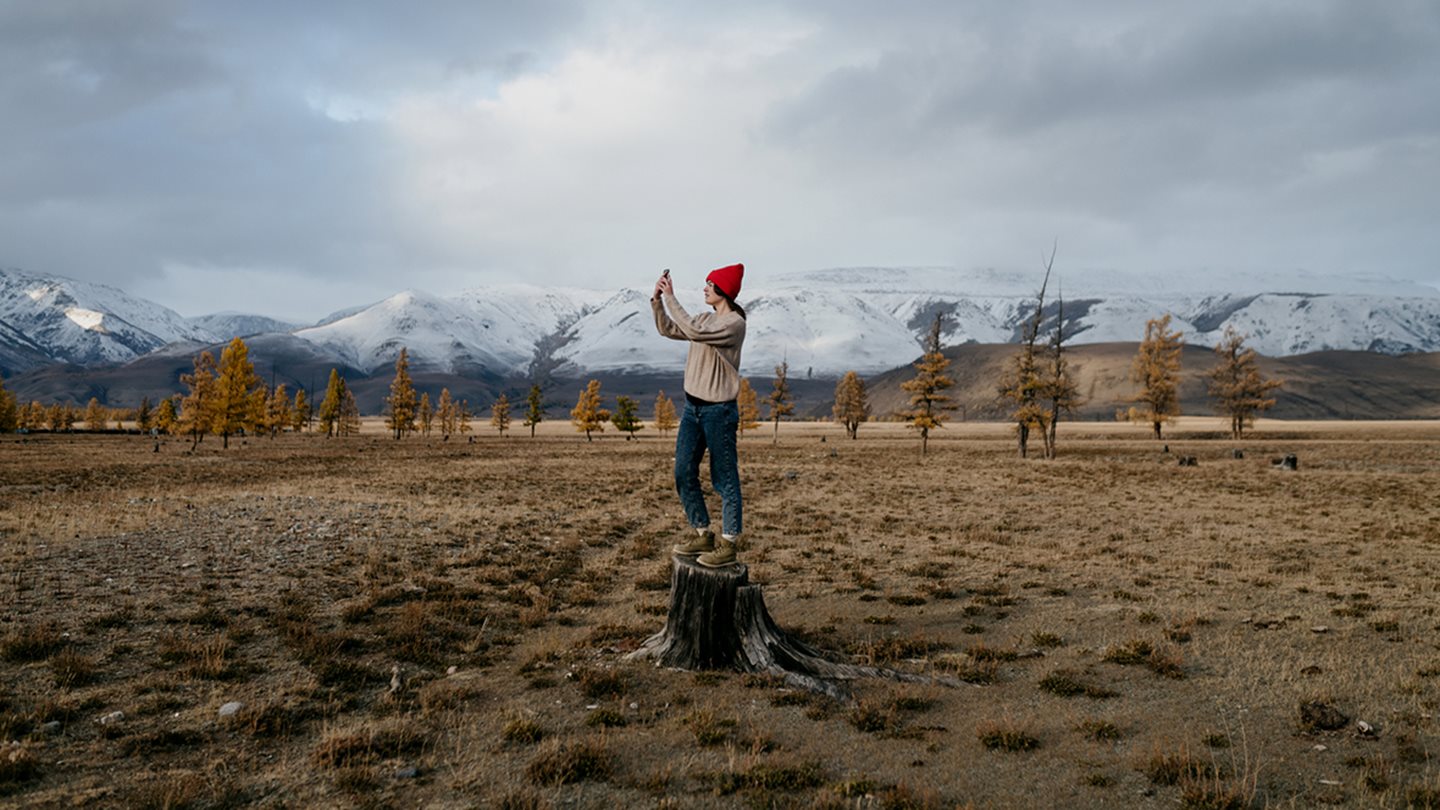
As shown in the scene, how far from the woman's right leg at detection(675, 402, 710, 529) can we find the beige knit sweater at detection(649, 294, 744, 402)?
40cm

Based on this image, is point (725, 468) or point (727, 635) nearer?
point (727, 635)

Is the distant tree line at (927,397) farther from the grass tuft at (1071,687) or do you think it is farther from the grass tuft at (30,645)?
the grass tuft at (30,645)

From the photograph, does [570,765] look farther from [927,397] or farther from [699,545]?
[927,397]

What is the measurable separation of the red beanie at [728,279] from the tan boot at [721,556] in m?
3.08

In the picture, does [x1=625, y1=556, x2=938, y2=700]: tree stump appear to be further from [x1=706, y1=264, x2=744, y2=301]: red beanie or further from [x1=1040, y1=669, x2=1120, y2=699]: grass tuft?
[x1=706, y1=264, x2=744, y2=301]: red beanie

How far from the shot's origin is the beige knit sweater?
902cm

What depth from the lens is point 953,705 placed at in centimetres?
801

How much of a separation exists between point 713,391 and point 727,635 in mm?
3021

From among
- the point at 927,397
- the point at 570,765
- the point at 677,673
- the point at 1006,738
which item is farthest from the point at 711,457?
the point at 927,397

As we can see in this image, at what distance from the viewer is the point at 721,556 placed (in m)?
9.15

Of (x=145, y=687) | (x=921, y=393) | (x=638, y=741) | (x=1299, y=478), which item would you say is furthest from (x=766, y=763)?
(x=921, y=393)

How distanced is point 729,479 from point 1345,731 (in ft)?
22.0

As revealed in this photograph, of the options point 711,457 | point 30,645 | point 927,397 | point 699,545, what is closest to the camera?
point 30,645

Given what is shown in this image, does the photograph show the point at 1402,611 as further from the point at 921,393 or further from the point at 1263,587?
the point at 921,393
